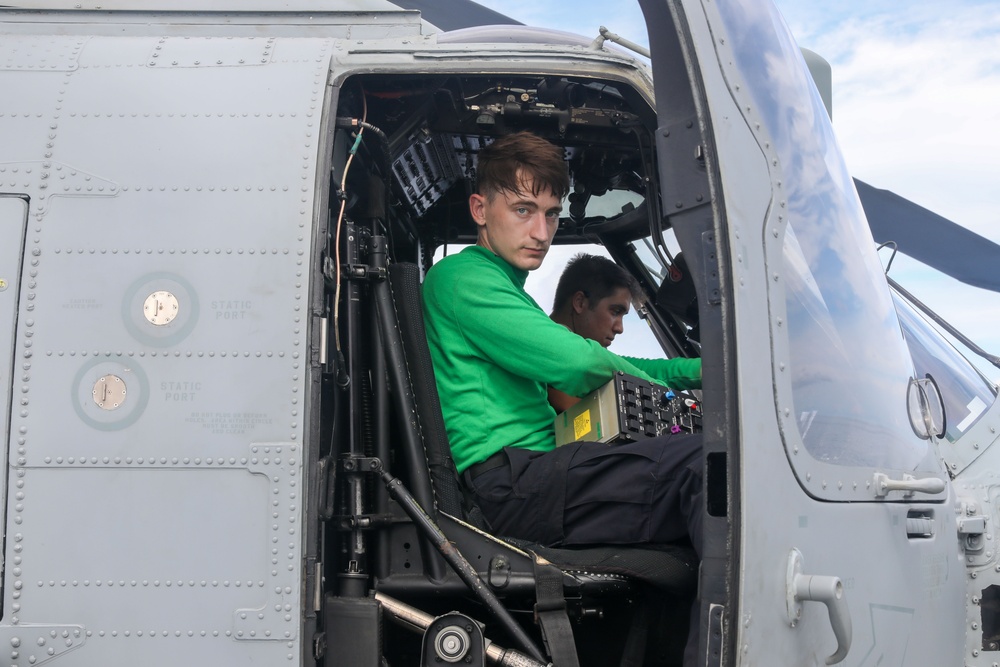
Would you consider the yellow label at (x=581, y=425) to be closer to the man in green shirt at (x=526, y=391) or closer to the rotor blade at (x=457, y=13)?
the man in green shirt at (x=526, y=391)

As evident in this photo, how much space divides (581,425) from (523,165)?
808 millimetres

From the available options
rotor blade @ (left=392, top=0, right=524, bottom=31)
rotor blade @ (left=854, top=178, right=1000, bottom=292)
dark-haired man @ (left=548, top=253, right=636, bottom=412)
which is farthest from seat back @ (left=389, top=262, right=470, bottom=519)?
rotor blade @ (left=854, top=178, right=1000, bottom=292)

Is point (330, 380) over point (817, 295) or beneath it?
beneath

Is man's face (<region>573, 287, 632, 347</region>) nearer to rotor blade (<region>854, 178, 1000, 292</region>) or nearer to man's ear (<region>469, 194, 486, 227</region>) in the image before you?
man's ear (<region>469, 194, 486, 227</region>)

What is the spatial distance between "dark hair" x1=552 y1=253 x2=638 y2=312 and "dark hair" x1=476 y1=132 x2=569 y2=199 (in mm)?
817

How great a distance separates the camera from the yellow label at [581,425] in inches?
99.8

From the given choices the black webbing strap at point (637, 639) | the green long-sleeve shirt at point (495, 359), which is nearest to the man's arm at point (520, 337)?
the green long-sleeve shirt at point (495, 359)

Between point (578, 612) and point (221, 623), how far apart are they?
0.91 meters

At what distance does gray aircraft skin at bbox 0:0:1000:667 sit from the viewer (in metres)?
1.97

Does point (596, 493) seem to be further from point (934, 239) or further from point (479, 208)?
point (934, 239)

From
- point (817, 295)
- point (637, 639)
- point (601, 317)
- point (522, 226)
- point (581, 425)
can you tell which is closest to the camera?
point (817, 295)

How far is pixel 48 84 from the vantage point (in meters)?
2.29

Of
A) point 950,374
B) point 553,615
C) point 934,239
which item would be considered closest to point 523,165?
point 553,615

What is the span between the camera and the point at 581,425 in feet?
8.39
